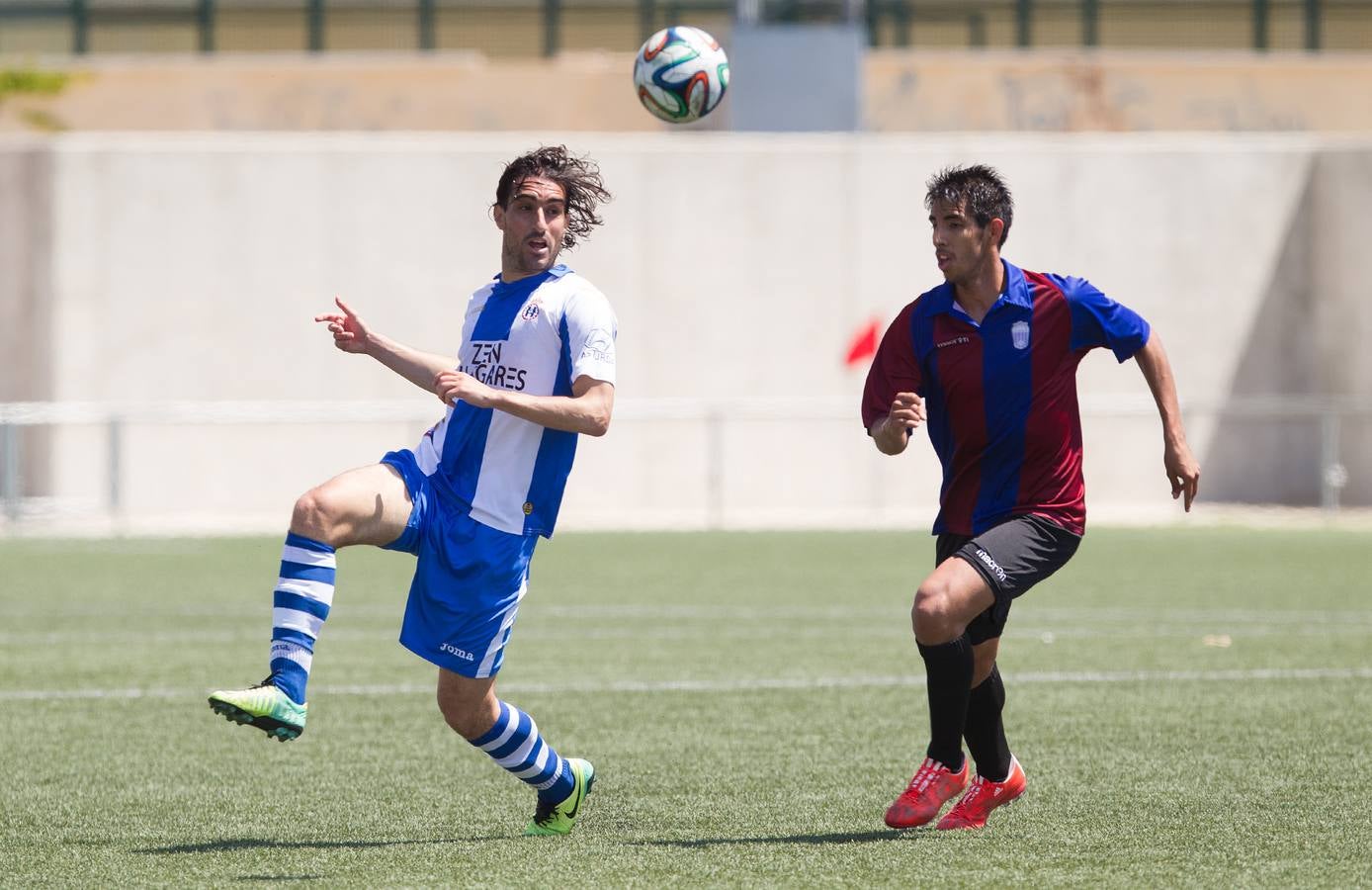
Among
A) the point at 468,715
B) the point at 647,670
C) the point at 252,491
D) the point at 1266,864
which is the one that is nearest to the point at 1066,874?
the point at 1266,864

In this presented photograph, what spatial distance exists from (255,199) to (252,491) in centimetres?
371

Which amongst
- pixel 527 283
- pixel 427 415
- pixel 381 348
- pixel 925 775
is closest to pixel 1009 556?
pixel 925 775

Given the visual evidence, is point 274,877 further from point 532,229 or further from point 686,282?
point 686,282

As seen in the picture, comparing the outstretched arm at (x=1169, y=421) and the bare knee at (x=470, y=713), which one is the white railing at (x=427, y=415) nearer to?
the bare knee at (x=470, y=713)

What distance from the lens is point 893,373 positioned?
235 inches

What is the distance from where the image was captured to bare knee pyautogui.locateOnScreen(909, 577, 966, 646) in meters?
5.62

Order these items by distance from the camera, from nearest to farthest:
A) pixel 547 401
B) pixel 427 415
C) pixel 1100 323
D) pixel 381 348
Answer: pixel 547 401
pixel 381 348
pixel 1100 323
pixel 427 415

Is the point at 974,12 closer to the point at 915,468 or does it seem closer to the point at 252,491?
the point at 915,468

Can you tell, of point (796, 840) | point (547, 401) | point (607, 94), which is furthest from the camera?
point (607, 94)

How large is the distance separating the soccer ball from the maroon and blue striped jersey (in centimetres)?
192

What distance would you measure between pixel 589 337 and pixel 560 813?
1436 millimetres

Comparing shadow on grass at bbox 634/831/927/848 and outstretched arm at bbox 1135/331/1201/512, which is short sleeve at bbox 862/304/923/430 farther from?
shadow on grass at bbox 634/831/927/848

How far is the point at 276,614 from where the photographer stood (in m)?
5.41

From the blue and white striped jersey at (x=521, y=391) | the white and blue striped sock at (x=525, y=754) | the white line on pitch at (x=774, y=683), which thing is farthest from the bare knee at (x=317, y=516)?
the white line on pitch at (x=774, y=683)
